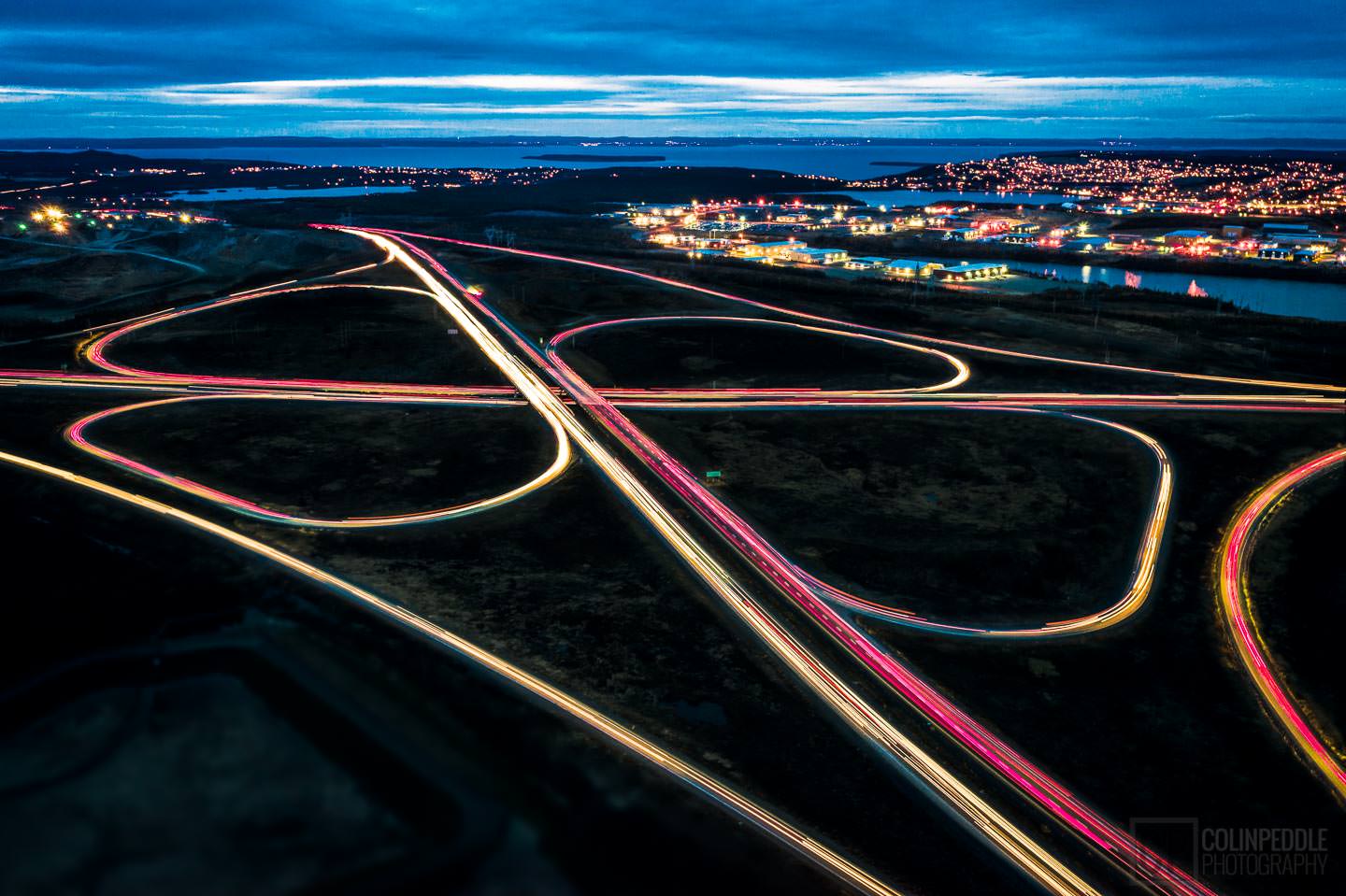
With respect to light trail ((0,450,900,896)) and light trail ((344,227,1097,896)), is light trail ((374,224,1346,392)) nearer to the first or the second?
light trail ((344,227,1097,896))

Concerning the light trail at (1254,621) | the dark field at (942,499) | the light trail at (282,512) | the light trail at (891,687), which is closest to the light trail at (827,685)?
the light trail at (891,687)

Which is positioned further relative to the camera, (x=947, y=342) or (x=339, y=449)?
(x=947, y=342)

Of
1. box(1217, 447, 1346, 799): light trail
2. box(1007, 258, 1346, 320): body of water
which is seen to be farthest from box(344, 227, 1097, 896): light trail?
box(1007, 258, 1346, 320): body of water

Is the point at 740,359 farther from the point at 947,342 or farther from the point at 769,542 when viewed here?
the point at 769,542

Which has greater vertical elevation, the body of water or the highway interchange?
the body of water

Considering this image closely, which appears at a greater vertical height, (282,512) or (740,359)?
(740,359)

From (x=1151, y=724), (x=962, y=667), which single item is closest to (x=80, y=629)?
(x=962, y=667)

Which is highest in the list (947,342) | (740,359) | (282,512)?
(947,342)

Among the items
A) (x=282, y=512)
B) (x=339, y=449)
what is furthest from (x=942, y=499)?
(x=339, y=449)

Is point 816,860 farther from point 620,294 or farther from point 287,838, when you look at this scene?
point 620,294
